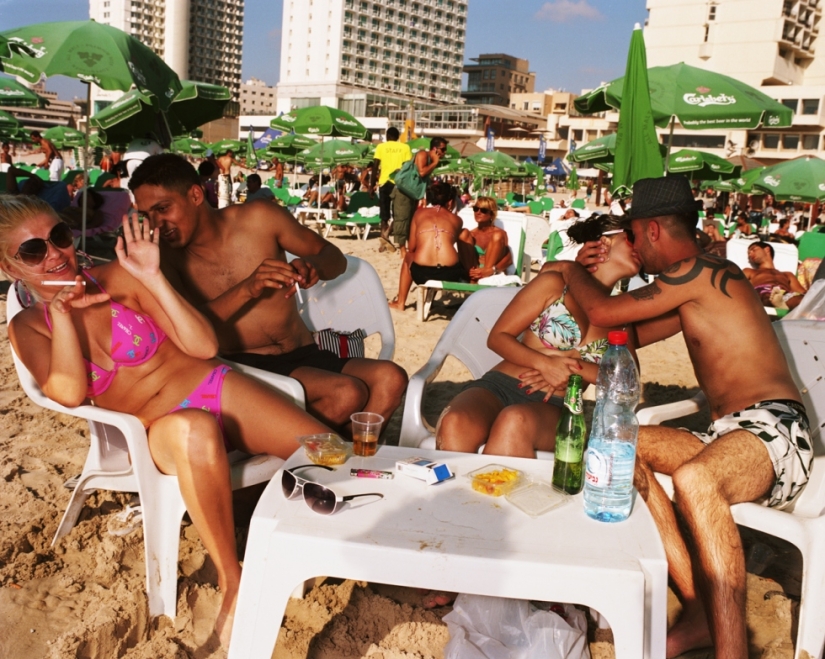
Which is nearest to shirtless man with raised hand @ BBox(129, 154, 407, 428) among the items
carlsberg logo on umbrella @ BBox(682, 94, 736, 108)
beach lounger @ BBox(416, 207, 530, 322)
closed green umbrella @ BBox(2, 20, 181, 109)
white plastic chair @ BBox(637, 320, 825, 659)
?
white plastic chair @ BBox(637, 320, 825, 659)

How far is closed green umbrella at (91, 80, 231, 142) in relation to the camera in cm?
718

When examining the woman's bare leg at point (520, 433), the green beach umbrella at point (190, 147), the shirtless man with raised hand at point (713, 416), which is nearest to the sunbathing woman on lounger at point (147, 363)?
the woman's bare leg at point (520, 433)

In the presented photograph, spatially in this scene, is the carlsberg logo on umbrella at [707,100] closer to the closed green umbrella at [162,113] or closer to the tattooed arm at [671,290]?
the tattooed arm at [671,290]

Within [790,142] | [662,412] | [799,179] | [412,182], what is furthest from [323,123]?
[790,142]

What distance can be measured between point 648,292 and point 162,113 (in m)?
6.16

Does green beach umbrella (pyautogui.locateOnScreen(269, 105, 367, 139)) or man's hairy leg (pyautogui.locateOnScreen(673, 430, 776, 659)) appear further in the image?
green beach umbrella (pyautogui.locateOnScreen(269, 105, 367, 139))

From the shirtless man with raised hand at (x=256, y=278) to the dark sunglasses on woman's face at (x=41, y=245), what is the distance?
1.96 ft

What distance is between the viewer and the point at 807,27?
7288cm

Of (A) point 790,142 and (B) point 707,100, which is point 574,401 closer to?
(B) point 707,100

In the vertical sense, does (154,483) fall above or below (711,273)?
below

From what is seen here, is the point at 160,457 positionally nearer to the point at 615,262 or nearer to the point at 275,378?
the point at 275,378

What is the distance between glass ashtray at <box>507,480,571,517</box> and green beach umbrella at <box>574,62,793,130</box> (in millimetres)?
4677

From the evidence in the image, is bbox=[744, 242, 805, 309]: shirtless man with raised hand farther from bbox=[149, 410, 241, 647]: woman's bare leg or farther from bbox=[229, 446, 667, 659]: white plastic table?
bbox=[149, 410, 241, 647]: woman's bare leg

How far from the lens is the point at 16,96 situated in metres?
10.0
